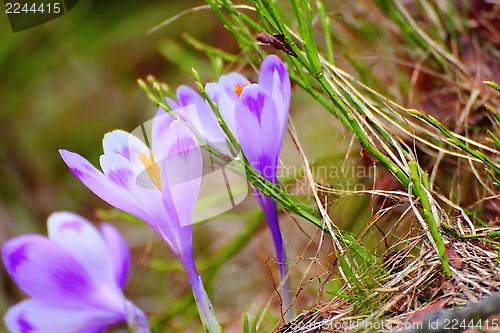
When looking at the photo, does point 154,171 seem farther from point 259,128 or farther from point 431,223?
point 431,223

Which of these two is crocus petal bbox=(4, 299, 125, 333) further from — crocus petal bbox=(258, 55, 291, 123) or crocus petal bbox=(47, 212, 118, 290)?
crocus petal bbox=(258, 55, 291, 123)

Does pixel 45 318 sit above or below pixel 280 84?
below

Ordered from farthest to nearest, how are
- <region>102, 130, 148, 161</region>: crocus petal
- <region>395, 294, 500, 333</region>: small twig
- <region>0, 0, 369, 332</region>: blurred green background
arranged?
<region>0, 0, 369, 332</region>: blurred green background, <region>102, 130, 148, 161</region>: crocus petal, <region>395, 294, 500, 333</region>: small twig

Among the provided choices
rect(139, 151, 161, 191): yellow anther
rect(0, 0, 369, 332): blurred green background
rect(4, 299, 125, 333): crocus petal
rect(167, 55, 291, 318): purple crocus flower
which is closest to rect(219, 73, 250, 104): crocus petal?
rect(167, 55, 291, 318): purple crocus flower

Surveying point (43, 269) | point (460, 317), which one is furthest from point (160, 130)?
point (460, 317)

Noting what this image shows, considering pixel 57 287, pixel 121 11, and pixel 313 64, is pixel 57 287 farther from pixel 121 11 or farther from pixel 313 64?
pixel 121 11

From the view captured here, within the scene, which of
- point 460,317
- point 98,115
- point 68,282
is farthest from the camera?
point 98,115

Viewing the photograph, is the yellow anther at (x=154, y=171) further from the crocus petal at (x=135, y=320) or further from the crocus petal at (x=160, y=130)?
the crocus petal at (x=135, y=320)
